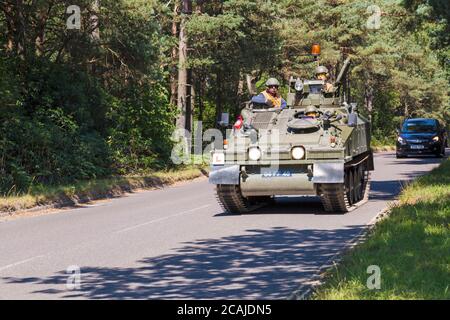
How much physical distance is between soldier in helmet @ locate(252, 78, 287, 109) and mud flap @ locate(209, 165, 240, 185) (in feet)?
8.55

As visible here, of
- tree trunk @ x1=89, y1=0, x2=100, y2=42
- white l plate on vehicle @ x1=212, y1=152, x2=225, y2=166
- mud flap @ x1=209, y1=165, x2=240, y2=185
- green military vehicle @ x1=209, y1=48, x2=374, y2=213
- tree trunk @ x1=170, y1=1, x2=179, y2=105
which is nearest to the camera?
green military vehicle @ x1=209, y1=48, x2=374, y2=213

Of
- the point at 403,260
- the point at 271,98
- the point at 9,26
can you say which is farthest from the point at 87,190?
the point at 403,260

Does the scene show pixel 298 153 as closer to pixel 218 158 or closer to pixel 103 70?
pixel 218 158

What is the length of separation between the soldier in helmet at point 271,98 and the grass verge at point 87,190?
551 centimetres

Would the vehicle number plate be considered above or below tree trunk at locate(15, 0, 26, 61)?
below

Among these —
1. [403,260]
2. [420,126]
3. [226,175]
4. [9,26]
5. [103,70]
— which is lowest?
[420,126]

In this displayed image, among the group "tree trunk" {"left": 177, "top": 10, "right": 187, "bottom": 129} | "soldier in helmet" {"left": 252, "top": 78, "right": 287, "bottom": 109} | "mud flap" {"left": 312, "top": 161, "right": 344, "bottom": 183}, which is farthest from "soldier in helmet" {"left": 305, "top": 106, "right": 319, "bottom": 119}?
"tree trunk" {"left": 177, "top": 10, "right": 187, "bottom": 129}

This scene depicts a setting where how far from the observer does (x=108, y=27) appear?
24531mm

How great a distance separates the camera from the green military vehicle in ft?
48.0

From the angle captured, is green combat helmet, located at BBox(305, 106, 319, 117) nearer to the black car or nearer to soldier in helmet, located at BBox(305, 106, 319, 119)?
soldier in helmet, located at BBox(305, 106, 319, 119)

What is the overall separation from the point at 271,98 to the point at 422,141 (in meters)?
21.0

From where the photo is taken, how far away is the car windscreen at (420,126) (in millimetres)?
37656

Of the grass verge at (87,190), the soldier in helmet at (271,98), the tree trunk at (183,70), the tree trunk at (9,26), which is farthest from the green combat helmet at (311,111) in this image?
the tree trunk at (183,70)

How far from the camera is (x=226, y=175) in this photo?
14953 millimetres
